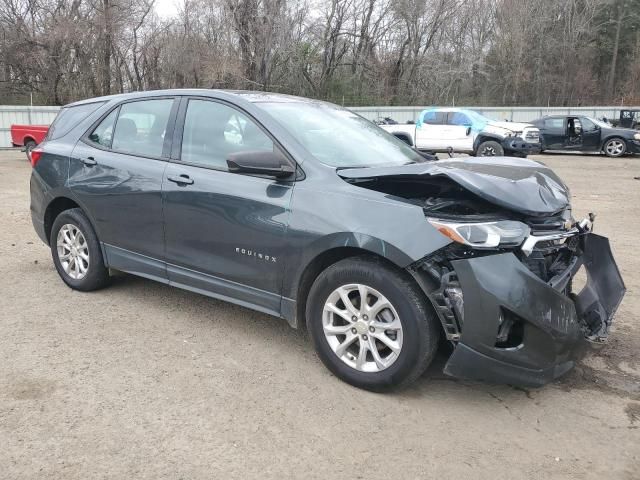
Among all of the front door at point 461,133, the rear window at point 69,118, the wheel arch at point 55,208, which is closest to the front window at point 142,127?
the rear window at point 69,118

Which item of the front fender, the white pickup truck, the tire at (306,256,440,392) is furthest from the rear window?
the white pickup truck

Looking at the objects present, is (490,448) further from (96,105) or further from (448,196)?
(96,105)

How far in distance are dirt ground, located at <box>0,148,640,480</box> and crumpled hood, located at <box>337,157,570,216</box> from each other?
112 cm

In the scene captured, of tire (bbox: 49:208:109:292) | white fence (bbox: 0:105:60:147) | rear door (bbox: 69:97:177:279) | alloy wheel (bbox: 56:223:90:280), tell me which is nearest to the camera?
rear door (bbox: 69:97:177:279)

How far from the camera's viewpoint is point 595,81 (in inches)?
1741

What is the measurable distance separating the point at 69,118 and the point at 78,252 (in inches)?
48.9

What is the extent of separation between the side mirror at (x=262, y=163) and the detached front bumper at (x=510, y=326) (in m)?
1.22

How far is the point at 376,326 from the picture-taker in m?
3.25

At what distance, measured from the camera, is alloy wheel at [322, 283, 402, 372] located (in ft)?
10.5

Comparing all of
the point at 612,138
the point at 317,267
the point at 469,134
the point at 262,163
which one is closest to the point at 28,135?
the point at 469,134

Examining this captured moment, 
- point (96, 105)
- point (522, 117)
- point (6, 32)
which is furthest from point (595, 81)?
point (96, 105)

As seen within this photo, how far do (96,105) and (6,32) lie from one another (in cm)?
3056

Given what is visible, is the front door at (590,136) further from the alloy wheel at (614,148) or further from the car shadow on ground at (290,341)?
the car shadow on ground at (290,341)

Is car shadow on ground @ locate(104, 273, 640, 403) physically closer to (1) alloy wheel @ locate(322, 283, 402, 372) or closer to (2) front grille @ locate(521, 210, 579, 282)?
(1) alloy wheel @ locate(322, 283, 402, 372)
